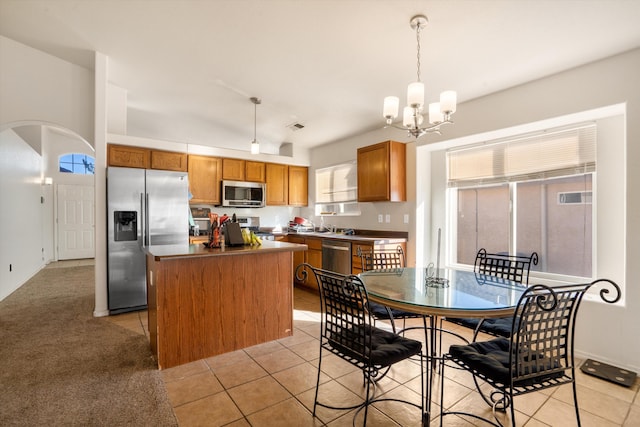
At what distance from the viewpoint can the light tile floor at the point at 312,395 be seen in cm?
179

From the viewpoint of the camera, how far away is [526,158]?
10.4 feet

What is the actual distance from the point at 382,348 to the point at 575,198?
2.52 metres

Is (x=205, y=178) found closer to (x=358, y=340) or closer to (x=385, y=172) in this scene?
(x=385, y=172)

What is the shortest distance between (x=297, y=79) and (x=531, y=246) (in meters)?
3.03

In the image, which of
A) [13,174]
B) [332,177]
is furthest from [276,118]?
[13,174]

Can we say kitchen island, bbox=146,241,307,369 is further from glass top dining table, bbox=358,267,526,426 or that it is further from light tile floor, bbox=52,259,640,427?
glass top dining table, bbox=358,267,526,426

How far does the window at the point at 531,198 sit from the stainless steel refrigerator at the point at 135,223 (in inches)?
143

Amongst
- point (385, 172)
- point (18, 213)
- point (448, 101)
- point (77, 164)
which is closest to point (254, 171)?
point (385, 172)

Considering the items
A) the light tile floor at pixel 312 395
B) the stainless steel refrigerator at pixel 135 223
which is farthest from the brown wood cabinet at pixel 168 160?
the light tile floor at pixel 312 395

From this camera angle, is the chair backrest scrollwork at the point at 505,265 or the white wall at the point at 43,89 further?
the white wall at the point at 43,89

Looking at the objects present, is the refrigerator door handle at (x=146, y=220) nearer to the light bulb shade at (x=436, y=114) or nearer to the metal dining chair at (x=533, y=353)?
the light bulb shade at (x=436, y=114)

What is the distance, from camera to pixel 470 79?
2.94 metres

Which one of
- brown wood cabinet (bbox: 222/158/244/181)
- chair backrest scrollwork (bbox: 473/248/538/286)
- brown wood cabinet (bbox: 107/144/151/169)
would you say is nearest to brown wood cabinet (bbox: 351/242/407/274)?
chair backrest scrollwork (bbox: 473/248/538/286)

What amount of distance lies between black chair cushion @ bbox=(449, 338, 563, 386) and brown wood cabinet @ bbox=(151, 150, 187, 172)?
4.24 m
